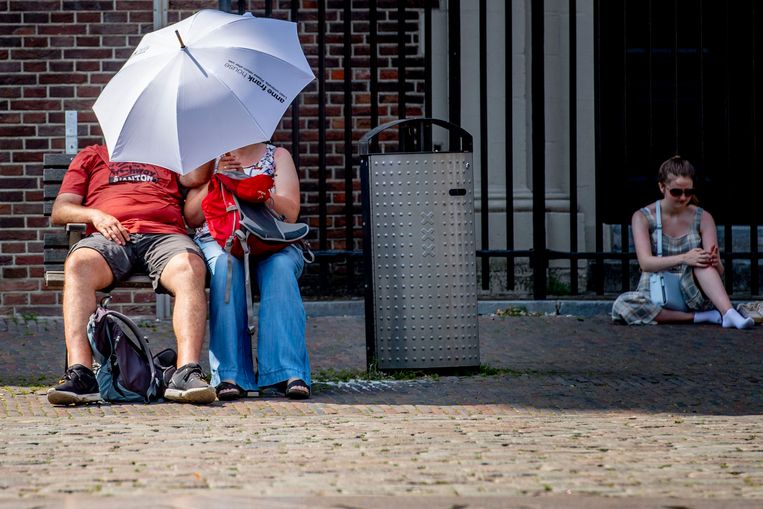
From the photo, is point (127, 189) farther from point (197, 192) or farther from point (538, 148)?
point (538, 148)

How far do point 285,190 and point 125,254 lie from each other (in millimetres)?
733

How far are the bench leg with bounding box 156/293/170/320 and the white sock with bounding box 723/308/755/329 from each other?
3.57 m

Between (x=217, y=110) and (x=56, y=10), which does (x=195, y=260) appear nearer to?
(x=217, y=110)

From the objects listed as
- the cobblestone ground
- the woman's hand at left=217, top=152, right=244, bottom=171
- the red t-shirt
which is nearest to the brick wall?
the cobblestone ground

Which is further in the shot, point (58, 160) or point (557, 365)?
point (557, 365)

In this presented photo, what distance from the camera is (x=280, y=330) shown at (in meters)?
5.39

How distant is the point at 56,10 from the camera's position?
8.81 meters

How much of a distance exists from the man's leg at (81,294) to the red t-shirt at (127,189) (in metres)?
0.33

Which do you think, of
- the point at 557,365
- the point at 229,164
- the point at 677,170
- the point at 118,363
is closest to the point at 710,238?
the point at 677,170

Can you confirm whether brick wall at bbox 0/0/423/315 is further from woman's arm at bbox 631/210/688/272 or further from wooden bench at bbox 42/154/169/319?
woman's arm at bbox 631/210/688/272

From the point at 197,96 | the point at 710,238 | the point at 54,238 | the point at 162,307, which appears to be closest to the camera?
the point at 197,96

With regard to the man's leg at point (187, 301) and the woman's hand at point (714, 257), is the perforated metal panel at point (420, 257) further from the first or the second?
the woman's hand at point (714, 257)

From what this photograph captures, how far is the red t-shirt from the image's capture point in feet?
18.8

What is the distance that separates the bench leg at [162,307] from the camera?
8.58m
